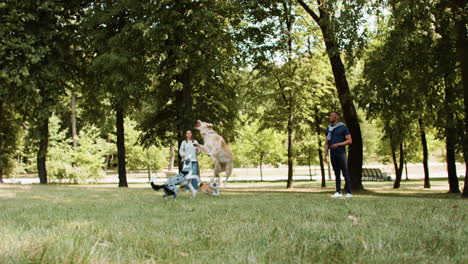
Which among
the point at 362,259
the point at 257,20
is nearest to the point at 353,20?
the point at 257,20

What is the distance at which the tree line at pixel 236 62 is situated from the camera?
1595 centimetres

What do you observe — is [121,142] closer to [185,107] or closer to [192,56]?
[185,107]

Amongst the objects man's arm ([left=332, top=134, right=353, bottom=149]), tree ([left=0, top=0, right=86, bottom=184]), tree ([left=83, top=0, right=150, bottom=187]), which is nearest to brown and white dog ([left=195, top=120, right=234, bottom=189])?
man's arm ([left=332, top=134, right=353, bottom=149])

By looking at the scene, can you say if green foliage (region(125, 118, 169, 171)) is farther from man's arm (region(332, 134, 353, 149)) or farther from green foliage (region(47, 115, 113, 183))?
man's arm (region(332, 134, 353, 149))

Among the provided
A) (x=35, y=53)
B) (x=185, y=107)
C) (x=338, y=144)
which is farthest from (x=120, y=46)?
(x=338, y=144)

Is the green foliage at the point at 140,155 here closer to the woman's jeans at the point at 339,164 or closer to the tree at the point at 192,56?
the tree at the point at 192,56

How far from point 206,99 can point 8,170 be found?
20619 mm

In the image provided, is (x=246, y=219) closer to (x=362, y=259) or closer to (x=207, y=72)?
(x=362, y=259)

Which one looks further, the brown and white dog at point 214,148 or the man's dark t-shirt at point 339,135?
the brown and white dog at point 214,148

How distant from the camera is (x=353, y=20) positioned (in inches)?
571

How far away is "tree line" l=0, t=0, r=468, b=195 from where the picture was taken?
52.3ft

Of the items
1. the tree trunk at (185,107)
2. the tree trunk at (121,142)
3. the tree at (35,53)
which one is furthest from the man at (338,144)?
the tree trunk at (121,142)

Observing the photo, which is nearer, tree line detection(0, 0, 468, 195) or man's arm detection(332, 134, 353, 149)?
man's arm detection(332, 134, 353, 149)

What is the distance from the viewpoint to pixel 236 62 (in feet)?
69.3
